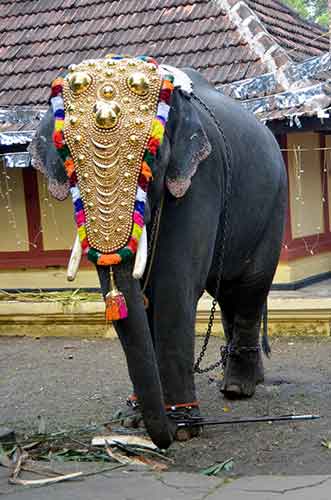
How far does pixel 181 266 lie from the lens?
16.7 feet

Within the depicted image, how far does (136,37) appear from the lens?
10930 millimetres

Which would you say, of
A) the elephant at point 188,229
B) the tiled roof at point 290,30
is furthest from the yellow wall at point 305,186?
the elephant at point 188,229

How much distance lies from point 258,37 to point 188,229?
552 cm

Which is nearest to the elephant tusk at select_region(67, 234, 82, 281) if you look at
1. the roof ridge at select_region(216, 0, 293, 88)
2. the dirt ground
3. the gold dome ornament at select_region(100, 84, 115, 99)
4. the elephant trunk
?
the elephant trunk

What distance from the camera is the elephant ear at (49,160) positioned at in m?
4.87

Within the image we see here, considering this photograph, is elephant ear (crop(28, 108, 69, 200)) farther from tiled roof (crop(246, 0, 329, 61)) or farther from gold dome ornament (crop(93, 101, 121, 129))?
tiled roof (crop(246, 0, 329, 61))

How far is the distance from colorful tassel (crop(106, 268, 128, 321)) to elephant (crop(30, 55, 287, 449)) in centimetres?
6

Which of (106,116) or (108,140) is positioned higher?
(106,116)

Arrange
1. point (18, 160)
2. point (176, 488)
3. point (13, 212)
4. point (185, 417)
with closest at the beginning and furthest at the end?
point (176, 488)
point (185, 417)
point (18, 160)
point (13, 212)

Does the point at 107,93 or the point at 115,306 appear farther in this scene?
the point at 107,93

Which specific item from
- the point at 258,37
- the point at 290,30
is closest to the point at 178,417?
the point at 258,37

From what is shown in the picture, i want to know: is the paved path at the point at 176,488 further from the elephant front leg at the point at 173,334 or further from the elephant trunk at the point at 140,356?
the elephant front leg at the point at 173,334

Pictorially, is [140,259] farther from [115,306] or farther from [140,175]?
[140,175]

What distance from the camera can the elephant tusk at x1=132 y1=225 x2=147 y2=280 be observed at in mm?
4414
